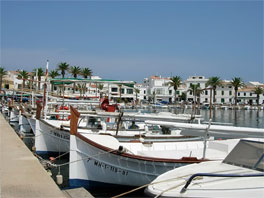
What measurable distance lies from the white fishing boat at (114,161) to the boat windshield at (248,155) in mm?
2653

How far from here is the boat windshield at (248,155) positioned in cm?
699

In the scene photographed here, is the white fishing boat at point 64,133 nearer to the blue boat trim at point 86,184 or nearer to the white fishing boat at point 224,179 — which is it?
the blue boat trim at point 86,184

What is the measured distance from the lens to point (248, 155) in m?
7.40

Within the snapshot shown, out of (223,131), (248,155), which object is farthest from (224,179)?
(223,131)

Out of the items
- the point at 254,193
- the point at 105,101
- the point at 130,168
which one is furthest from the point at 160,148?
the point at 254,193

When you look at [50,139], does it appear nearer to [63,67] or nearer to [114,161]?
[114,161]

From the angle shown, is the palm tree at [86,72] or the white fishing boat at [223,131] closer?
the white fishing boat at [223,131]

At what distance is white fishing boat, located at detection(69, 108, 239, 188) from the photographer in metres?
10.7

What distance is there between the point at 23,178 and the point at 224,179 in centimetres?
689

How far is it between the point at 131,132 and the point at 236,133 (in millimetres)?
9390

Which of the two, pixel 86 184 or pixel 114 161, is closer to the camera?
pixel 114 161

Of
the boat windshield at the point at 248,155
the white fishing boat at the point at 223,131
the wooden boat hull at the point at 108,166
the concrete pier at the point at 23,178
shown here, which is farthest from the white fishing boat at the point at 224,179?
the concrete pier at the point at 23,178

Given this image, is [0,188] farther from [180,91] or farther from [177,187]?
[180,91]

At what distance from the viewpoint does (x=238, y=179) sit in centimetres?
621
